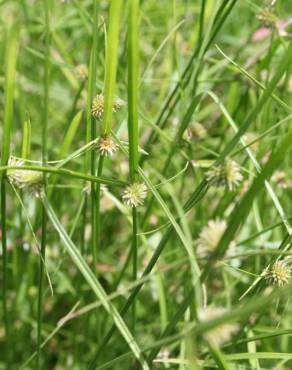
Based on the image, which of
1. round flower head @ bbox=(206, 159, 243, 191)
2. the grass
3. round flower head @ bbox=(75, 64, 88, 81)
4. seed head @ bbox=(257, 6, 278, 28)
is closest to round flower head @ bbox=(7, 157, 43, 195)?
the grass

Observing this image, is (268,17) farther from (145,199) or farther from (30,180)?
(30,180)

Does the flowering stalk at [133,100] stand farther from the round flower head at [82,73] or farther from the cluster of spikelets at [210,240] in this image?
the round flower head at [82,73]

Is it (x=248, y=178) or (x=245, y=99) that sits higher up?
(x=245, y=99)

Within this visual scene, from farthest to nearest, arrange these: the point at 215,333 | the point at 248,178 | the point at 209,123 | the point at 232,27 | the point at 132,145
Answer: the point at 232,27, the point at 209,123, the point at 248,178, the point at 132,145, the point at 215,333

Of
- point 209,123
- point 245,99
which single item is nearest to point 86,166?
point 245,99

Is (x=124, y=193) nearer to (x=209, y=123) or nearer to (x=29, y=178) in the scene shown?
(x=29, y=178)

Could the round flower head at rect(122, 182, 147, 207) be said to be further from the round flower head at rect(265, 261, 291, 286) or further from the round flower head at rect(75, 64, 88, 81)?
the round flower head at rect(75, 64, 88, 81)

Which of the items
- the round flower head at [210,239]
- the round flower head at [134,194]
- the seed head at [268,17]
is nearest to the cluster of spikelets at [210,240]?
the round flower head at [210,239]

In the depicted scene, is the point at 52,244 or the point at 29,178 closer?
the point at 29,178
